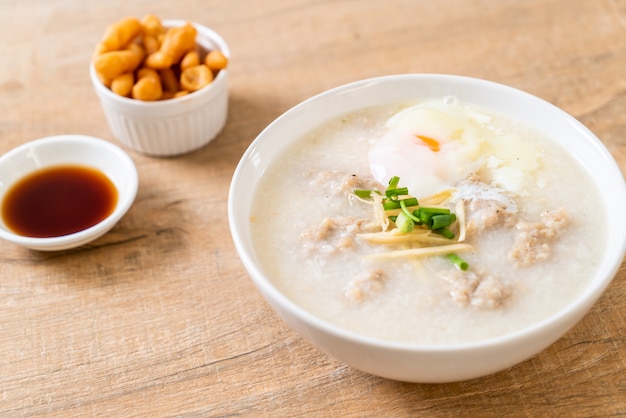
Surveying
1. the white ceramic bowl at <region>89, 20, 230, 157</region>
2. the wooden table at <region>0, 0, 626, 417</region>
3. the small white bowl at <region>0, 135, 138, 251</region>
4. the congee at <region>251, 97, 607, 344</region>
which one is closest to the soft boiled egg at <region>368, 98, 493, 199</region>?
the congee at <region>251, 97, 607, 344</region>

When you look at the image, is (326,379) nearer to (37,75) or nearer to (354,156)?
(354,156)

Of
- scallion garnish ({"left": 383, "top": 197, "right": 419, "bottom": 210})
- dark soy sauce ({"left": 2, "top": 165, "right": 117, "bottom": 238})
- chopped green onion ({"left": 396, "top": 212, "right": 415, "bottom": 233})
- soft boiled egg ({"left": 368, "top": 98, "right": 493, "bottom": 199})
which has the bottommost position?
dark soy sauce ({"left": 2, "top": 165, "right": 117, "bottom": 238})

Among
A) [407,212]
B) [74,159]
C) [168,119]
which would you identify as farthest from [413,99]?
[74,159]

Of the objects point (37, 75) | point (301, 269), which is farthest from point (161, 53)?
point (301, 269)

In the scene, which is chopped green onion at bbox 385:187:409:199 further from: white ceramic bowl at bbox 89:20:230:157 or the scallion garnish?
white ceramic bowl at bbox 89:20:230:157

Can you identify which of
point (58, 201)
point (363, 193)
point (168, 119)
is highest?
point (363, 193)

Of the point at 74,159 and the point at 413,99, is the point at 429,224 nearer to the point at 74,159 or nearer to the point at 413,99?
the point at 413,99
